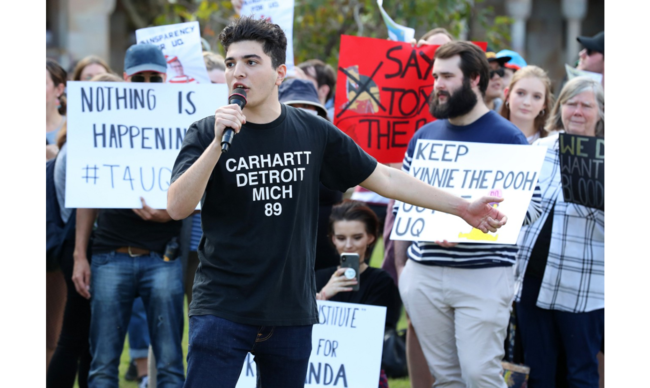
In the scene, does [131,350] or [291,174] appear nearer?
[291,174]

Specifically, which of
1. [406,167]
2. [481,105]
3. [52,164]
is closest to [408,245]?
[406,167]

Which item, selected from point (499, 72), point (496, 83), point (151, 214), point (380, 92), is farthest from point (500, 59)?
point (151, 214)

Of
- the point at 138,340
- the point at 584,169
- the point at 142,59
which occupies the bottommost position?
the point at 138,340

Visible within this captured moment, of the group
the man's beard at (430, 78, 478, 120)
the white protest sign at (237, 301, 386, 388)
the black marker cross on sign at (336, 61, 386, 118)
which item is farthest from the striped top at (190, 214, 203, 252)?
the man's beard at (430, 78, 478, 120)

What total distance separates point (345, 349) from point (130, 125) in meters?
1.92

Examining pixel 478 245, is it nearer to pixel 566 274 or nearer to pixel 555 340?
pixel 566 274

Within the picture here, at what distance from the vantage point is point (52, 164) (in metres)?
5.31

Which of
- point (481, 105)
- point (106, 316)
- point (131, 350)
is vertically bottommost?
point (131, 350)

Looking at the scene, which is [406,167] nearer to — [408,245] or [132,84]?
[408,245]

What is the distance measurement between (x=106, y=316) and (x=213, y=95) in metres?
1.49

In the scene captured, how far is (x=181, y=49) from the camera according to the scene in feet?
18.9

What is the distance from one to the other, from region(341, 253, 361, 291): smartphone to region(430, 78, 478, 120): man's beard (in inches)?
40.3
